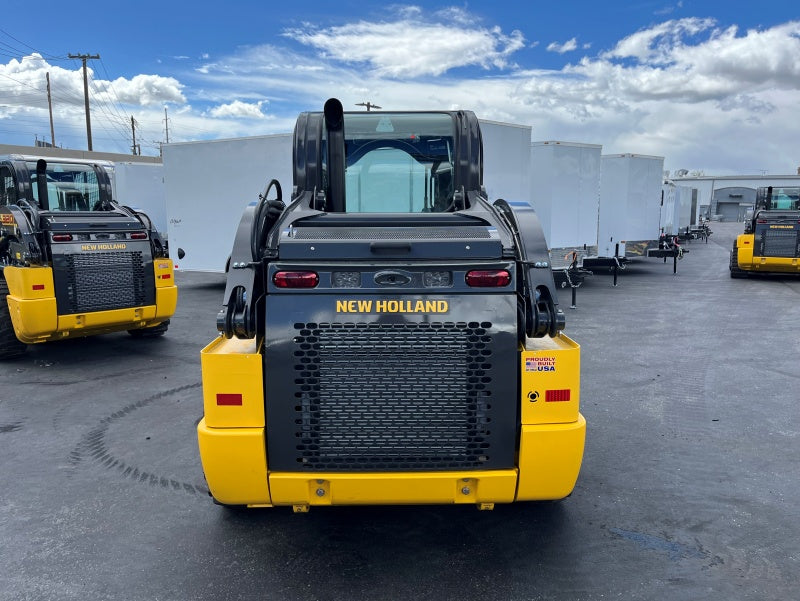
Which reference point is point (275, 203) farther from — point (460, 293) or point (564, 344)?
point (564, 344)

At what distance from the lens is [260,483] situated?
329 cm

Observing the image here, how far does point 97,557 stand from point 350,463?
5.45 feet

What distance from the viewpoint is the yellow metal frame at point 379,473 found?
321 cm

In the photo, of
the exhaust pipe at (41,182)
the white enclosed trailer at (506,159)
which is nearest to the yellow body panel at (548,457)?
the exhaust pipe at (41,182)

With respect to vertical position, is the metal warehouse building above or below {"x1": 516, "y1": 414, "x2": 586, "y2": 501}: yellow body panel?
above

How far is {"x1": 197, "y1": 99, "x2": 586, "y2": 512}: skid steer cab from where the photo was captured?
318 centimetres

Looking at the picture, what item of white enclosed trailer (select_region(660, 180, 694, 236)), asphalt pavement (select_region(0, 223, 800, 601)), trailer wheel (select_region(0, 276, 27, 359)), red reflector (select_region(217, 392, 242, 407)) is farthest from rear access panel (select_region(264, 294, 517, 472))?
white enclosed trailer (select_region(660, 180, 694, 236))

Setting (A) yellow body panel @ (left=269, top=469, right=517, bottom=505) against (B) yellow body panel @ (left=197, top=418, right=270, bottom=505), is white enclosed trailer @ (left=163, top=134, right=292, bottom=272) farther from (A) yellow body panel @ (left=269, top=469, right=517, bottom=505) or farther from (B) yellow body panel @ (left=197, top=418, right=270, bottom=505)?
(A) yellow body panel @ (left=269, top=469, right=517, bottom=505)

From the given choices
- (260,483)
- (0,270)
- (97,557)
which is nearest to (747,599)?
(260,483)

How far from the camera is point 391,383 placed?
3211mm

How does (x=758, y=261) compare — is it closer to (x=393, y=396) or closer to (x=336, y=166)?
(x=336, y=166)

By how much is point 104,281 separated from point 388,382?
645 centimetres

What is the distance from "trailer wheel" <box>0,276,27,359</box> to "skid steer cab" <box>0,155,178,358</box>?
1 centimetres

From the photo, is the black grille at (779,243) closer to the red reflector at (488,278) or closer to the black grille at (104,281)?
the black grille at (104,281)
